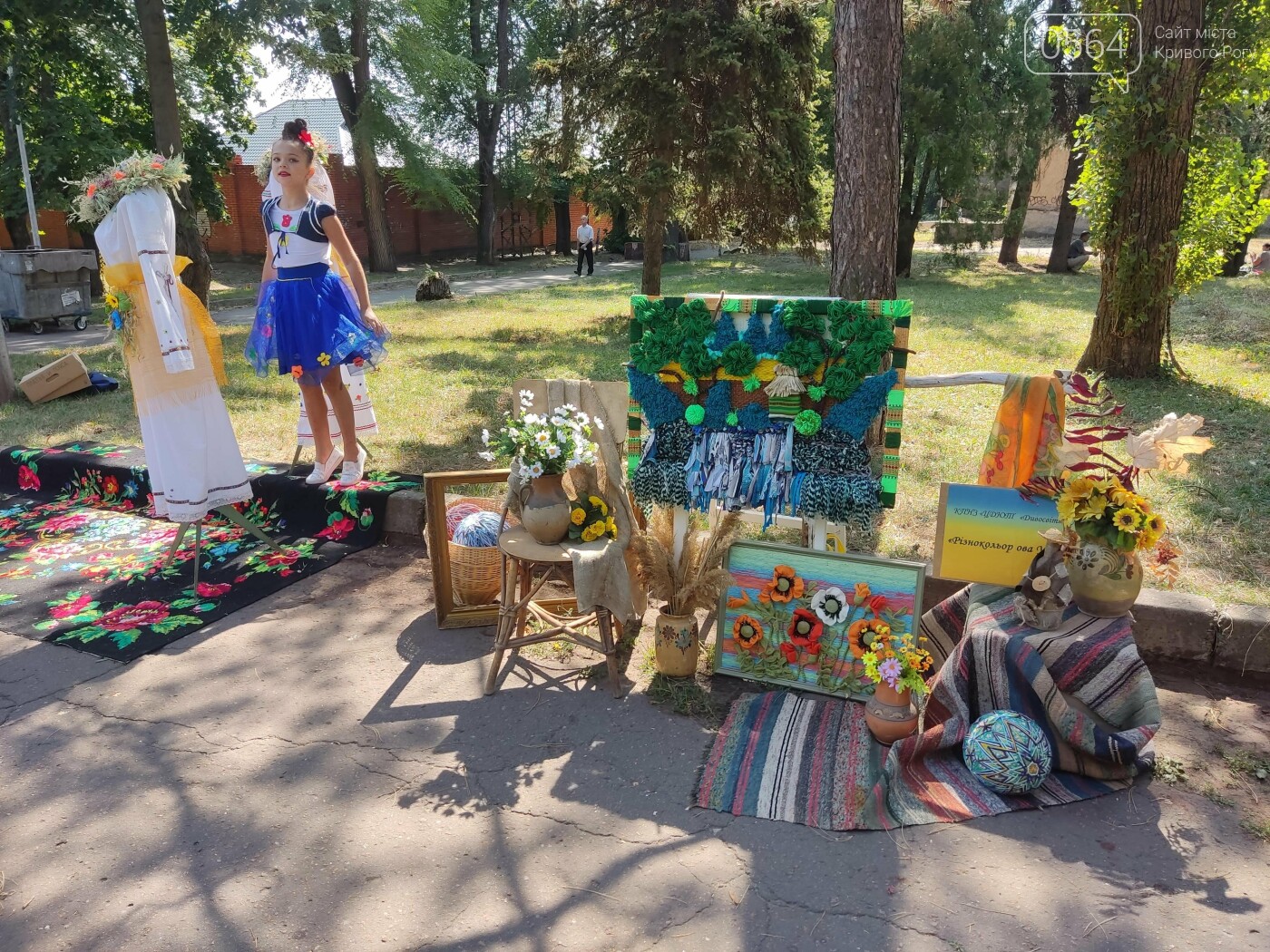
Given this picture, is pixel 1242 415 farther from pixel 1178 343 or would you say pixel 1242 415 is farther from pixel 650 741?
pixel 650 741

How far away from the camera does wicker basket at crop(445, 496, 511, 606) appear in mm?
4367

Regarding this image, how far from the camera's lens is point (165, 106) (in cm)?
1155

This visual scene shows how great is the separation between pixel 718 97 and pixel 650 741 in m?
8.73

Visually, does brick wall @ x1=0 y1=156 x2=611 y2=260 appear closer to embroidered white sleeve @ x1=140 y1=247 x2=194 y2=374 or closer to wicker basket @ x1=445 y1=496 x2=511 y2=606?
embroidered white sleeve @ x1=140 y1=247 x2=194 y2=374

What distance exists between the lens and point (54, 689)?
3822 mm

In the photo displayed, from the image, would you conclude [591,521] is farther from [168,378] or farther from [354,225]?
[354,225]

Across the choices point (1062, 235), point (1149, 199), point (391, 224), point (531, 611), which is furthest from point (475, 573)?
point (391, 224)

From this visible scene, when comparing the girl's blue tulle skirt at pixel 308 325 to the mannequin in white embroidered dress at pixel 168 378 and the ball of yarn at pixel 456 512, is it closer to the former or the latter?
the mannequin in white embroidered dress at pixel 168 378

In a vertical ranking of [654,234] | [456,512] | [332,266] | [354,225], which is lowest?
[456,512]

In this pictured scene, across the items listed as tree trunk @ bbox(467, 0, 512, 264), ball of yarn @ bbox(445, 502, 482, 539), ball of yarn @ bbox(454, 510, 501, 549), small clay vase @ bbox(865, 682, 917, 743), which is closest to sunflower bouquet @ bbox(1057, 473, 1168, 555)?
small clay vase @ bbox(865, 682, 917, 743)

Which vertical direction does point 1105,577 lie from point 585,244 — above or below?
below

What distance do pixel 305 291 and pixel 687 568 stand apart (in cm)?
291

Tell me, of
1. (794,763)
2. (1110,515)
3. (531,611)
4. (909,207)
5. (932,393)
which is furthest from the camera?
(909,207)

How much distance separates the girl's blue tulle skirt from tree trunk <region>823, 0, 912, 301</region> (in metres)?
2.89
